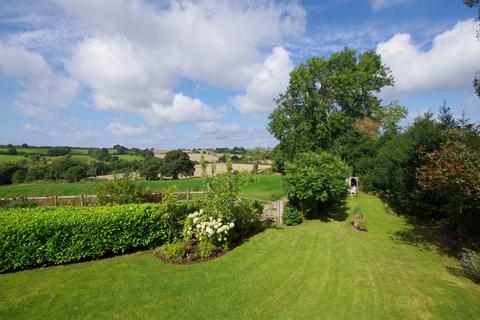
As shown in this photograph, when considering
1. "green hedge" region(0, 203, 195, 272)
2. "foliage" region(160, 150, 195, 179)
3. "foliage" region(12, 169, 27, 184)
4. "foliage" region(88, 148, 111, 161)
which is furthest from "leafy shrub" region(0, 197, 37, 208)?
"foliage" region(88, 148, 111, 161)

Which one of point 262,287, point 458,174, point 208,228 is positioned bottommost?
point 262,287

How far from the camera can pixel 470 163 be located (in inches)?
263

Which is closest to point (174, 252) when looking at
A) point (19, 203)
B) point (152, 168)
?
point (19, 203)

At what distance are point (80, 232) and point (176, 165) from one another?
42034 millimetres

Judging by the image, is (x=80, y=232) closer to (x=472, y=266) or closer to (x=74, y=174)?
→ (x=472, y=266)

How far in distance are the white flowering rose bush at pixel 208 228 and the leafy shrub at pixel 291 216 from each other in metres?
3.63

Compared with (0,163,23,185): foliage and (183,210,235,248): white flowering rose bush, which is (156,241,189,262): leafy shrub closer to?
(183,210,235,248): white flowering rose bush

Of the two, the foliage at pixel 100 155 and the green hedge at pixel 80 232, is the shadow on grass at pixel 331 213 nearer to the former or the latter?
the green hedge at pixel 80 232

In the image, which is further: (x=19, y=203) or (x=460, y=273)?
(x=19, y=203)

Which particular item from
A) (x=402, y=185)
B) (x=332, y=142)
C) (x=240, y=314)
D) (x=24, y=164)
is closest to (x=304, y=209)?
(x=402, y=185)

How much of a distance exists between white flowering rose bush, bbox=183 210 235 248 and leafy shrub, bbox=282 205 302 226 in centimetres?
363

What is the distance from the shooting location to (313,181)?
11906mm

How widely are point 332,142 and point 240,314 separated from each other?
22058 millimetres

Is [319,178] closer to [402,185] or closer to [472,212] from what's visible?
[402,185]
